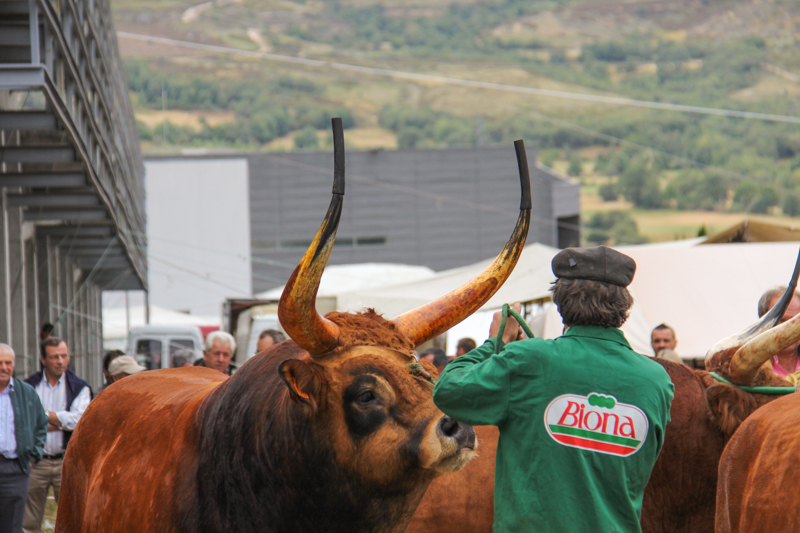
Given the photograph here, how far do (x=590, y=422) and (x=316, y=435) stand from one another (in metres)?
0.91

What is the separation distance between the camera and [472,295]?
3.47 metres

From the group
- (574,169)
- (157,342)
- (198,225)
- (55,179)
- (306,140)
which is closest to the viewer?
(55,179)

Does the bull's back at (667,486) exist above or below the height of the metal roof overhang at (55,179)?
below

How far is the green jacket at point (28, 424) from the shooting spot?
264 inches

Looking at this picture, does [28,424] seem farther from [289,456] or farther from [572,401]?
[572,401]

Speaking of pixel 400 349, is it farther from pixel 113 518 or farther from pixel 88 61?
pixel 88 61

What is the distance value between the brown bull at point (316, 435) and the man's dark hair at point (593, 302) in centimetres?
44

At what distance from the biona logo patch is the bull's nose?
0.81 ft

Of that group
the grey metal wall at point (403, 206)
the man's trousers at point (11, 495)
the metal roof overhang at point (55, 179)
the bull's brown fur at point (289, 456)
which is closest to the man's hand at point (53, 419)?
the man's trousers at point (11, 495)

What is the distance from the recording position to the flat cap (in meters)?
2.90

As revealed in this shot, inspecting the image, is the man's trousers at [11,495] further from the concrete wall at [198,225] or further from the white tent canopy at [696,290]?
the concrete wall at [198,225]

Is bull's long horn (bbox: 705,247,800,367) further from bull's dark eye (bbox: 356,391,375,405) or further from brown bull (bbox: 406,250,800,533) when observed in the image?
bull's dark eye (bbox: 356,391,375,405)

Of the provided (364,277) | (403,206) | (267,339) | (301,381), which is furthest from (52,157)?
(403,206)

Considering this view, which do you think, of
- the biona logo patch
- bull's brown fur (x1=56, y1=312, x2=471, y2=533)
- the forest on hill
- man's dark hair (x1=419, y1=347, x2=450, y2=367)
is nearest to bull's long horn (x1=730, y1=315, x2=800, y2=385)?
the biona logo patch
